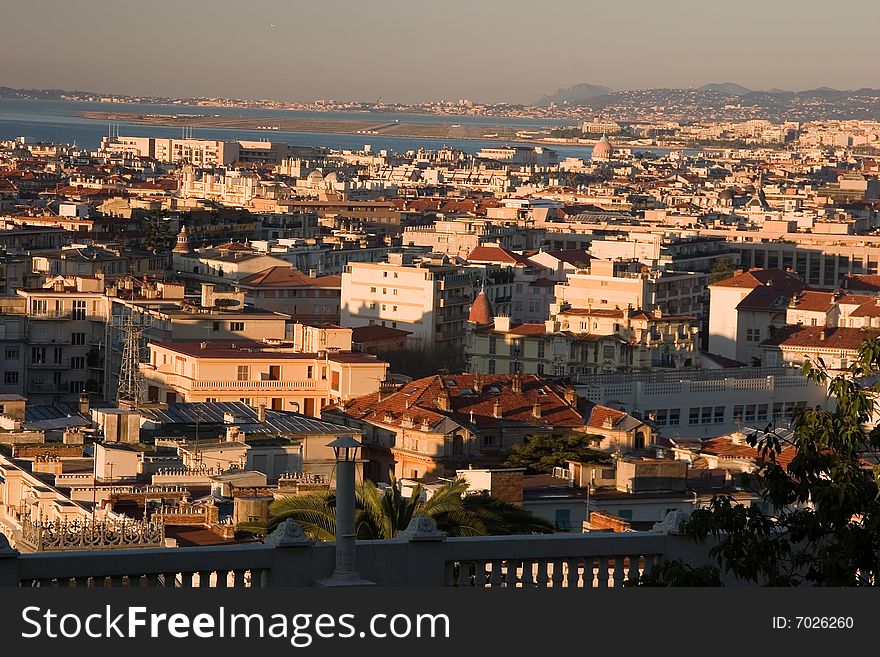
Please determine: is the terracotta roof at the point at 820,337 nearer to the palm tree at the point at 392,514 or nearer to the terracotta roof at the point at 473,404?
the terracotta roof at the point at 473,404

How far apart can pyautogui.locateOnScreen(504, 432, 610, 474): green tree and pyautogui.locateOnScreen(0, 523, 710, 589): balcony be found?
50.5ft

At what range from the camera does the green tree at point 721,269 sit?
61.4 metres

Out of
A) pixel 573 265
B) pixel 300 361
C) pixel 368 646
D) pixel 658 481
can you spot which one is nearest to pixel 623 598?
pixel 368 646

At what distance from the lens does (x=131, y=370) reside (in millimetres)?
33312

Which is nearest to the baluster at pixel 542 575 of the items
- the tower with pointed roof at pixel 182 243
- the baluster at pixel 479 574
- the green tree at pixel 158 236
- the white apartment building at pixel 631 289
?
the baluster at pixel 479 574

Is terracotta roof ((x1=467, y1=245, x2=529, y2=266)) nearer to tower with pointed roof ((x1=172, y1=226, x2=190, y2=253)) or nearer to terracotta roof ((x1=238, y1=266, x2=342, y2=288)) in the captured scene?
terracotta roof ((x1=238, y1=266, x2=342, y2=288))

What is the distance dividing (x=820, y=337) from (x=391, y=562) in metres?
33.7

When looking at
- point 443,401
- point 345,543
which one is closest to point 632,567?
point 345,543

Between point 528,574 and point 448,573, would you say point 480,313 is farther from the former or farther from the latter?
point 448,573

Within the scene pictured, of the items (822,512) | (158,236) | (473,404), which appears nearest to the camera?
(822,512)

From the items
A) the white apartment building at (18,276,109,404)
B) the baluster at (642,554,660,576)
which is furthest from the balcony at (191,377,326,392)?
the baluster at (642,554,660,576)

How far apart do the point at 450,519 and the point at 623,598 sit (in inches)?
254

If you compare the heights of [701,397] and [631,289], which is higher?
[701,397]

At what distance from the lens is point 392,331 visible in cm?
4647
